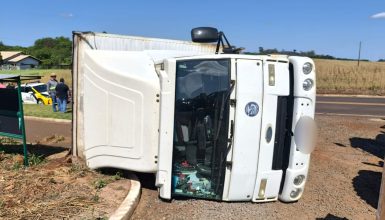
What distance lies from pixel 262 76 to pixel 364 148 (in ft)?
18.8

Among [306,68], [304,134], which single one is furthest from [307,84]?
[304,134]

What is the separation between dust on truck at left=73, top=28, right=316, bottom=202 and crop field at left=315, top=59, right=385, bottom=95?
28.2 metres

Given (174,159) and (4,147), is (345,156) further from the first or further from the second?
(4,147)

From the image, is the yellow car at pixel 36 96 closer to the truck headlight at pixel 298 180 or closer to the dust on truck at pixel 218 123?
the dust on truck at pixel 218 123

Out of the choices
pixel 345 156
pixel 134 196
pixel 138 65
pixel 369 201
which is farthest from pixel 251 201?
pixel 345 156

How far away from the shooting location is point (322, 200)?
5.66 meters

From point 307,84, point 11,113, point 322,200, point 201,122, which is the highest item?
point 307,84

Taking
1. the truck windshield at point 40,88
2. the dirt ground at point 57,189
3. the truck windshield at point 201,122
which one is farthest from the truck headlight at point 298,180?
the truck windshield at point 40,88

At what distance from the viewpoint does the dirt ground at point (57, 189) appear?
453cm

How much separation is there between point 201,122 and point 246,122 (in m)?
0.54

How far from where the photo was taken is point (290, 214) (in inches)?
200

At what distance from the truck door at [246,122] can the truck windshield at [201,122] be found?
0.46 ft

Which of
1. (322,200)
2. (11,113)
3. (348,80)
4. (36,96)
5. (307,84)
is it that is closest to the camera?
(307,84)

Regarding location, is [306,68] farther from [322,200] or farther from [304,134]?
[322,200]
